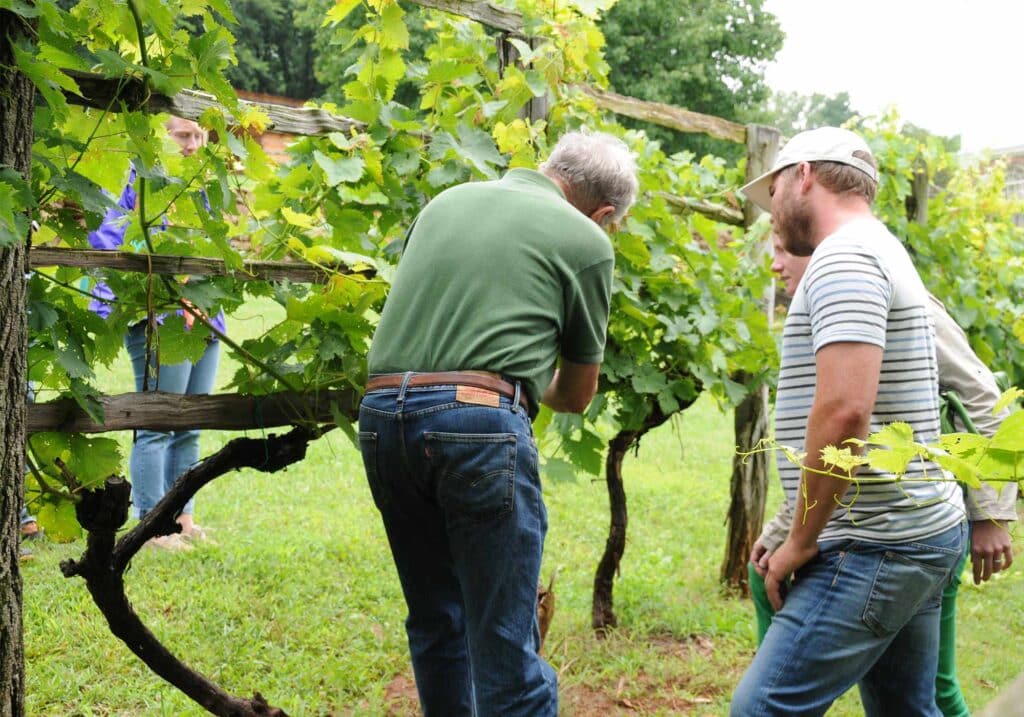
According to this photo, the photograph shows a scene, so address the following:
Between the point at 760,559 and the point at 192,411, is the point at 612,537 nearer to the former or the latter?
the point at 760,559

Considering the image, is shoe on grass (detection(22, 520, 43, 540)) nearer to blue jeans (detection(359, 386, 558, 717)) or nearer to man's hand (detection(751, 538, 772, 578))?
blue jeans (detection(359, 386, 558, 717))

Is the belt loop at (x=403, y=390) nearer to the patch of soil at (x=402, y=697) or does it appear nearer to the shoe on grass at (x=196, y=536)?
the patch of soil at (x=402, y=697)

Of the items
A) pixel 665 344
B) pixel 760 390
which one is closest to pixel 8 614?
pixel 665 344

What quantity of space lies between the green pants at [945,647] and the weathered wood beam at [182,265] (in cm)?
131

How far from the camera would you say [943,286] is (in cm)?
575

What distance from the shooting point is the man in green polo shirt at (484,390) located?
82.3 inches

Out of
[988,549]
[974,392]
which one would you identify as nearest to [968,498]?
[988,549]

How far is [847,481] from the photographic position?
6.49ft

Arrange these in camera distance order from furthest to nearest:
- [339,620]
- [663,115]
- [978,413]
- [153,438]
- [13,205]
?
1. [663,115]
2. [153,438]
3. [339,620]
4. [978,413]
5. [13,205]

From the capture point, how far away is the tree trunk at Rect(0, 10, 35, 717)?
1800 mm

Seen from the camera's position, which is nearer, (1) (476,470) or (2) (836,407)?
(2) (836,407)

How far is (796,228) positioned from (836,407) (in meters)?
0.49

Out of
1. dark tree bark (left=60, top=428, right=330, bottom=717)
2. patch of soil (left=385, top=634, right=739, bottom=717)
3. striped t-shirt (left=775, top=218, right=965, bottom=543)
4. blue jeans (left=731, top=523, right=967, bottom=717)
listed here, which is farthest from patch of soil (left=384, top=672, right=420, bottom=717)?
striped t-shirt (left=775, top=218, right=965, bottom=543)

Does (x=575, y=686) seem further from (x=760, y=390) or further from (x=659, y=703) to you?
(x=760, y=390)
